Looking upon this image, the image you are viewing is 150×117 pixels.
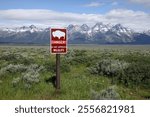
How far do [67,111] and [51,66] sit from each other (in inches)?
434

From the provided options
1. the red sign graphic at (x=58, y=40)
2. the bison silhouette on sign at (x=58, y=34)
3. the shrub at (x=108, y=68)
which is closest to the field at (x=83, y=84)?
the shrub at (x=108, y=68)

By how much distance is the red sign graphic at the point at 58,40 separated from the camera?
43.8 ft

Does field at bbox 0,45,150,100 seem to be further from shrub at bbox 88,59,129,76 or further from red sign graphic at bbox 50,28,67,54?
red sign graphic at bbox 50,28,67,54

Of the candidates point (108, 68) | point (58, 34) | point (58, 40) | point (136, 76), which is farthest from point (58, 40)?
point (108, 68)

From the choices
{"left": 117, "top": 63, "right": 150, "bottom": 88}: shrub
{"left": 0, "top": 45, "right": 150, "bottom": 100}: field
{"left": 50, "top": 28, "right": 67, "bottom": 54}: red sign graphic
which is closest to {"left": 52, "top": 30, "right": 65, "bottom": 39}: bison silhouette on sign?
{"left": 50, "top": 28, "right": 67, "bottom": 54}: red sign graphic

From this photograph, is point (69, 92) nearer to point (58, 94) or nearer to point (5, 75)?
point (58, 94)

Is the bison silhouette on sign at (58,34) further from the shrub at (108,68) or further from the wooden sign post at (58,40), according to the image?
the shrub at (108,68)

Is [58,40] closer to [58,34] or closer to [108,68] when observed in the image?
[58,34]

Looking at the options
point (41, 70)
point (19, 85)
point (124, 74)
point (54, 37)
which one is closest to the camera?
point (54, 37)

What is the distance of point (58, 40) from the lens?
44.2ft

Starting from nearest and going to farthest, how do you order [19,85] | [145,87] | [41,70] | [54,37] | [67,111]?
[67,111] → [54,37] → [19,85] → [145,87] → [41,70]

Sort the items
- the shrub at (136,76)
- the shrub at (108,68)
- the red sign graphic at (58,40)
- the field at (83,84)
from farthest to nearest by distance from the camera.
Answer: the shrub at (108,68) < the shrub at (136,76) < the red sign graphic at (58,40) < the field at (83,84)

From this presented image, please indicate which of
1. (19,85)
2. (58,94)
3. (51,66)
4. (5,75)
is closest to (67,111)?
(58,94)

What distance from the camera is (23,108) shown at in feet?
29.1
